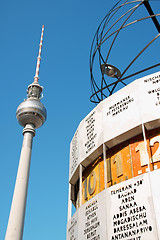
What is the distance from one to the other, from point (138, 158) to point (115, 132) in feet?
4.90

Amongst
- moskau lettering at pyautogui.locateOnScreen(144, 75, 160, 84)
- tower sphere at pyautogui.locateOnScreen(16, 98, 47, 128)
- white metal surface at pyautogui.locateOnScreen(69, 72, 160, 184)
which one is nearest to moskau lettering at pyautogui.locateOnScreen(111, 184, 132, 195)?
white metal surface at pyautogui.locateOnScreen(69, 72, 160, 184)

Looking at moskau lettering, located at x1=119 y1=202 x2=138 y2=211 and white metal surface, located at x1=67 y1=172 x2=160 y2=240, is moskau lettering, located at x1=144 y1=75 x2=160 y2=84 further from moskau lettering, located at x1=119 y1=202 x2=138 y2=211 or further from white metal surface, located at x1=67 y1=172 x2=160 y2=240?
moskau lettering, located at x1=119 y1=202 x2=138 y2=211

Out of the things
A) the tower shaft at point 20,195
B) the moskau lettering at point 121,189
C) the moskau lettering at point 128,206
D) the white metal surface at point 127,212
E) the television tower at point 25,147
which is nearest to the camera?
the white metal surface at point 127,212

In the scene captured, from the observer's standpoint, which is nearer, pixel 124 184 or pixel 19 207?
pixel 124 184

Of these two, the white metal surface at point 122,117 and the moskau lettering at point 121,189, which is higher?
the white metal surface at point 122,117

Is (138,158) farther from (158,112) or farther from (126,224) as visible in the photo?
(126,224)

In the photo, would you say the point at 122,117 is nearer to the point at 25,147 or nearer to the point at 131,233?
the point at 131,233

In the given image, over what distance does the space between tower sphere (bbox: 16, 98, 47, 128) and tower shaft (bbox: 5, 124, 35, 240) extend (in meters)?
3.39

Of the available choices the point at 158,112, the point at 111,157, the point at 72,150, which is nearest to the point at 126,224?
the point at 111,157

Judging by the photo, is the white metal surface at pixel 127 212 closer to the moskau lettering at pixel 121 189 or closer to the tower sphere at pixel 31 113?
the moskau lettering at pixel 121 189

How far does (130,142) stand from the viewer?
11.6m

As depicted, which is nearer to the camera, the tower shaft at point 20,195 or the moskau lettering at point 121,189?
the moskau lettering at point 121,189

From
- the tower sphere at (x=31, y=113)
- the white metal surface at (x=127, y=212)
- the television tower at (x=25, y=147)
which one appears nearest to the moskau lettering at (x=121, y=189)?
the white metal surface at (x=127, y=212)

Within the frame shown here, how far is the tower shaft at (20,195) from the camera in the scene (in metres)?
39.9
